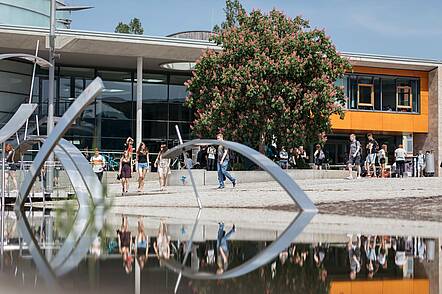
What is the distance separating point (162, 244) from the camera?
8414mm

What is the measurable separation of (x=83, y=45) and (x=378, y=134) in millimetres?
20423

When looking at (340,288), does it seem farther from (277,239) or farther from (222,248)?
(277,239)

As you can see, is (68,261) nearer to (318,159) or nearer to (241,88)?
(241,88)

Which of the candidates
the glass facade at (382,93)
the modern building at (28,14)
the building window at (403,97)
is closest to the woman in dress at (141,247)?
the modern building at (28,14)

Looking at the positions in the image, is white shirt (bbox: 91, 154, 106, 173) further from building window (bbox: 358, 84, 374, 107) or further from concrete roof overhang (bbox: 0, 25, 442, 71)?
building window (bbox: 358, 84, 374, 107)

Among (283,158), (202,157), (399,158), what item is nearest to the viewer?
(283,158)

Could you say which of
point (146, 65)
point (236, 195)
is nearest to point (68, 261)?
point (236, 195)

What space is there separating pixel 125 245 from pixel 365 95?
38182mm

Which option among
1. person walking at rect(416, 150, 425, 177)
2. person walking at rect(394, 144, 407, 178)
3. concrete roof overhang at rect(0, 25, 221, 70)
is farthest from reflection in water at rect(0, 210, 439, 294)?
person walking at rect(416, 150, 425, 177)

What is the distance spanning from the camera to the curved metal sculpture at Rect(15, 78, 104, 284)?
22.0 feet

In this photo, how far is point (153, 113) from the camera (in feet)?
142

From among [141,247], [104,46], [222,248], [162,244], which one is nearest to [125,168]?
[162,244]

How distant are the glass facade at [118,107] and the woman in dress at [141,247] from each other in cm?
3177

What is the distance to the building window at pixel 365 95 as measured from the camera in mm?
44531
